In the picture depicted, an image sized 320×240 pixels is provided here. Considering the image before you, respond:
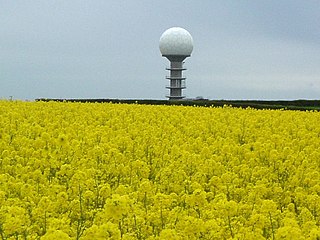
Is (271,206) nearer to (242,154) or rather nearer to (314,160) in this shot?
(314,160)

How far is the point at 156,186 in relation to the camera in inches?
307

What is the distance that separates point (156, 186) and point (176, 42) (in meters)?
55.1

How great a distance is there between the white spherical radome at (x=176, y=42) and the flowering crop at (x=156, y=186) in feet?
153

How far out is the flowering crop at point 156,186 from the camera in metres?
5.41

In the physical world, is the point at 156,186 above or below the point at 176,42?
below

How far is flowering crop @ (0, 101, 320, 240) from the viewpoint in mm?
5406

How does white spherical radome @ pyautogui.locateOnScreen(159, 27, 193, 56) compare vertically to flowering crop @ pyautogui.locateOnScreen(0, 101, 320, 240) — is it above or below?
above

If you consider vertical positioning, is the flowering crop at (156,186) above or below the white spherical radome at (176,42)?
below

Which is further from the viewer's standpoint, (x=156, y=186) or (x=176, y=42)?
(x=176, y=42)

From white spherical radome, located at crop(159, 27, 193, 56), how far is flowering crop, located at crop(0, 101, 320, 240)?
46683 millimetres

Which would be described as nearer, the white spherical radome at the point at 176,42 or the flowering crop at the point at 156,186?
the flowering crop at the point at 156,186

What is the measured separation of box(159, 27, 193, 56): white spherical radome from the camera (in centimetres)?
6231

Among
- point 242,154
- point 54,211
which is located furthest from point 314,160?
point 54,211

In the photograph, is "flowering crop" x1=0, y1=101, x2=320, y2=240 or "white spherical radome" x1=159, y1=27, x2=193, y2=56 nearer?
"flowering crop" x1=0, y1=101, x2=320, y2=240
